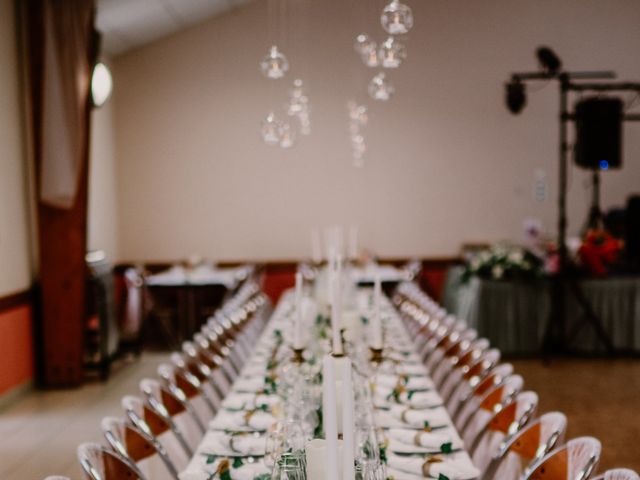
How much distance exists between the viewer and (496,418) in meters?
3.15

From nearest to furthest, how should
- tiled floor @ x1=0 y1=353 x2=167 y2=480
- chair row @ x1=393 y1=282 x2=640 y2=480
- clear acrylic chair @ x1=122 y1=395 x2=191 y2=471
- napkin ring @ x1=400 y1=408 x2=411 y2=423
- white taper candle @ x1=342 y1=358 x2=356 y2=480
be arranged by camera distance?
1. white taper candle @ x1=342 y1=358 x2=356 y2=480
2. chair row @ x1=393 y1=282 x2=640 y2=480
3. clear acrylic chair @ x1=122 y1=395 x2=191 y2=471
4. napkin ring @ x1=400 y1=408 x2=411 y2=423
5. tiled floor @ x1=0 y1=353 x2=167 y2=480

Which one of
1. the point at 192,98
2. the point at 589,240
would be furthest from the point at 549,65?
the point at 192,98

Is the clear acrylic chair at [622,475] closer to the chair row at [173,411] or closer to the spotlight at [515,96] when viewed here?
the chair row at [173,411]

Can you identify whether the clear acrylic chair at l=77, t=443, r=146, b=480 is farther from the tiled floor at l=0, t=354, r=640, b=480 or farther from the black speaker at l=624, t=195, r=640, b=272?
the black speaker at l=624, t=195, r=640, b=272

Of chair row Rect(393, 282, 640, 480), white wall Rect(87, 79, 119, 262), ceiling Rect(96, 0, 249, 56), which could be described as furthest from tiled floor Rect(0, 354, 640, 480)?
ceiling Rect(96, 0, 249, 56)

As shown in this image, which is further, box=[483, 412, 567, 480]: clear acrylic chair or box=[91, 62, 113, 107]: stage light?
box=[91, 62, 113, 107]: stage light

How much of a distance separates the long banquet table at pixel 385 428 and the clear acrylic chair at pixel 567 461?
238 mm

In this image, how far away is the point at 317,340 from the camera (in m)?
4.42

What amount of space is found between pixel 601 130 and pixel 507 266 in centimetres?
175

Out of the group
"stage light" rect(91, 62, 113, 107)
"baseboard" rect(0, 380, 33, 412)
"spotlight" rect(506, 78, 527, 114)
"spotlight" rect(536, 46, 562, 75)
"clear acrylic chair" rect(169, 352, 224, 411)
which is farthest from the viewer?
"spotlight" rect(506, 78, 527, 114)

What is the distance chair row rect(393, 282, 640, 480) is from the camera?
2438 mm

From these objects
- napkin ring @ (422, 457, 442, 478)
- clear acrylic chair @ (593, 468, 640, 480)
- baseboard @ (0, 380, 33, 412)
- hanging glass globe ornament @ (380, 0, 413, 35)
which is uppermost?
hanging glass globe ornament @ (380, 0, 413, 35)

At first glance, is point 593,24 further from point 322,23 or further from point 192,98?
point 192,98

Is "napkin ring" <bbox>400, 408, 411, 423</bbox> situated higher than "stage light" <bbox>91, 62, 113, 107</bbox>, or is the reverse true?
"stage light" <bbox>91, 62, 113, 107</bbox>
